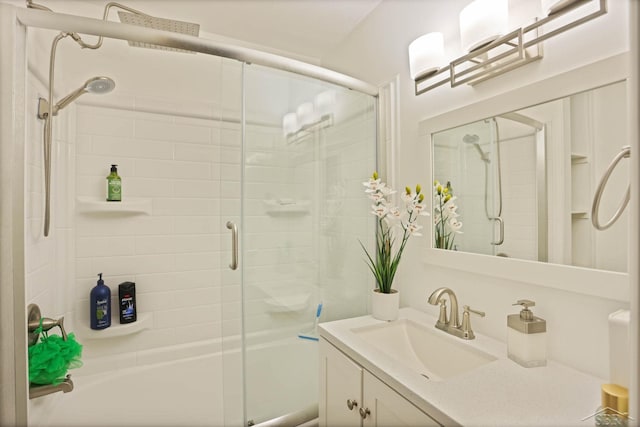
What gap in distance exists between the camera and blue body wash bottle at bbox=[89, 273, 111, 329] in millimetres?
1766

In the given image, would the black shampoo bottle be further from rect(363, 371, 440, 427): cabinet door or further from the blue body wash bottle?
rect(363, 371, 440, 427): cabinet door

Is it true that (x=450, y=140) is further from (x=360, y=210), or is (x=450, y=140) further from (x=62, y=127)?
(x=62, y=127)

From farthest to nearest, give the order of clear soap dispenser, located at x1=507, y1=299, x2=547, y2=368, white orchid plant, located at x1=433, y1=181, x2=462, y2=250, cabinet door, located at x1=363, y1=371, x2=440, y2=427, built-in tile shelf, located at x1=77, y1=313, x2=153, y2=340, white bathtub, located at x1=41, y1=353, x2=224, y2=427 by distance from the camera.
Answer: built-in tile shelf, located at x1=77, y1=313, x2=153, y2=340 → white bathtub, located at x1=41, y1=353, x2=224, y2=427 → white orchid plant, located at x1=433, y1=181, x2=462, y2=250 → clear soap dispenser, located at x1=507, y1=299, x2=547, y2=368 → cabinet door, located at x1=363, y1=371, x2=440, y2=427

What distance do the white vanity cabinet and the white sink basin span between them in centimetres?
12

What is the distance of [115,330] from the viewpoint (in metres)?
1.79

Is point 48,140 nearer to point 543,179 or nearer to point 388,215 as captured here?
point 388,215

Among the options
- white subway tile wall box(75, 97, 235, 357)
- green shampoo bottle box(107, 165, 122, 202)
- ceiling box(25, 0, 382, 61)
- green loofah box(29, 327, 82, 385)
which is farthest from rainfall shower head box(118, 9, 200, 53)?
green loofah box(29, 327, 82, 385)

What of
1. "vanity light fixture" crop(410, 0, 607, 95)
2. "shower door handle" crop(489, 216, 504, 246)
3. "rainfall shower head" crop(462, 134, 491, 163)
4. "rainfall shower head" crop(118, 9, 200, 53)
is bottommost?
"shower door handle" crop(489, 216, 504, 246)

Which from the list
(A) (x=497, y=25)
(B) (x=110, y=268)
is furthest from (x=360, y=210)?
(B) (x=110, y=268)

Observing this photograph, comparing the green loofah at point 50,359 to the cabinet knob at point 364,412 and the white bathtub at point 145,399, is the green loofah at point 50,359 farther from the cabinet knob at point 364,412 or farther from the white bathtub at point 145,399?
the cabinet knob at point 364,412

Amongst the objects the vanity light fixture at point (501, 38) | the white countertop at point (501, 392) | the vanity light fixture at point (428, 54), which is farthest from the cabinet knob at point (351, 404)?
the vanity light fixture at point (428, 54)

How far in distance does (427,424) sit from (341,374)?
0.42 meters

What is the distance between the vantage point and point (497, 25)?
105 centimetres

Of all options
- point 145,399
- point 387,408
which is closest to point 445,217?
point 387,408
